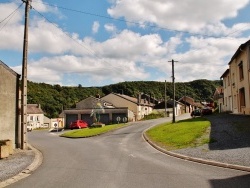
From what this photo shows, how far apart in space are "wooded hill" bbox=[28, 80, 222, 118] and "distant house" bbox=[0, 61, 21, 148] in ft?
259

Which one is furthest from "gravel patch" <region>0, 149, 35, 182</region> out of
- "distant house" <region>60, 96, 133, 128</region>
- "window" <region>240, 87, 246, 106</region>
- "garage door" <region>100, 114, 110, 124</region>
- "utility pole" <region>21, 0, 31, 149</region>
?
"garage door" <region>100, 114, 110, 124</region>

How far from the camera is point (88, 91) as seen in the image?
138 m

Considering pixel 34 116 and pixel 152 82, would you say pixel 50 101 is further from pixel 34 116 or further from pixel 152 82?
pixel 152 82

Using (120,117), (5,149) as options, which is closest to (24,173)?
(5,149)

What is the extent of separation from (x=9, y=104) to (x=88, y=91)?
116 metres

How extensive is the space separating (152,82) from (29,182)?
530 feet

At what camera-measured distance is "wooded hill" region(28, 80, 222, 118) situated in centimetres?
11089

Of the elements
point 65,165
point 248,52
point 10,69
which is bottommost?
point 65,165

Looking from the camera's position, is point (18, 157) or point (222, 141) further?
point (222, 141)

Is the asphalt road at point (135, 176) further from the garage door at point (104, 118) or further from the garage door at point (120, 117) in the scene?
the garage door at point (104, 118)

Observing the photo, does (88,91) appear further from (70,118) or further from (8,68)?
(8,68)

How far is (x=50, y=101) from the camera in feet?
368

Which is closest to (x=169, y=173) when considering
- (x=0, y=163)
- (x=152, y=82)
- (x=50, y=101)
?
(x=0, y=163)

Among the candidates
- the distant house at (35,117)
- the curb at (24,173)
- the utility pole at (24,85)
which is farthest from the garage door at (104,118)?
the curb at (24,173)
